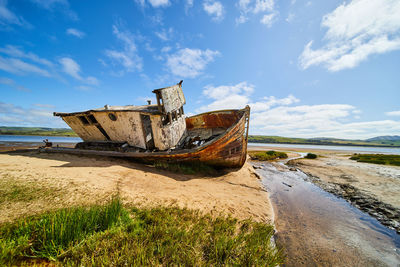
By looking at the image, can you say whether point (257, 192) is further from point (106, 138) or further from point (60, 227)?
point (106, 138)

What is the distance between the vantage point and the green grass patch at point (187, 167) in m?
8.07

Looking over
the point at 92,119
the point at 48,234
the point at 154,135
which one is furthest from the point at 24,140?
the point at 48,234

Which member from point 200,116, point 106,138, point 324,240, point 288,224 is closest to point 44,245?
point 288,224

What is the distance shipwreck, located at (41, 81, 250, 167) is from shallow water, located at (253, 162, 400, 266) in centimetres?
383

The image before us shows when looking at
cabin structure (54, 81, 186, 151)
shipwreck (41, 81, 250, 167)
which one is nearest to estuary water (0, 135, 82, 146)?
cabin structure (54, 81, 186, 151)

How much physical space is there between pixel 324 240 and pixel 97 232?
549 centimetres

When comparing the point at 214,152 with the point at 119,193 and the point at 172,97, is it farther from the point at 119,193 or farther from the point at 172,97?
the point at 119,193

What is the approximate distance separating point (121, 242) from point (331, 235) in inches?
215

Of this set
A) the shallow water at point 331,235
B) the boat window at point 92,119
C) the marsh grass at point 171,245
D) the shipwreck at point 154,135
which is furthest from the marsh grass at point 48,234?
the boat window at point 92,119

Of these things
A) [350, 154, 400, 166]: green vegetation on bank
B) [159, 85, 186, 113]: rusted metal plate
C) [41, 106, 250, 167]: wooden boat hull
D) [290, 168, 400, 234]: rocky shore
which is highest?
[159, 85, 186, 113]: rusted metal plate

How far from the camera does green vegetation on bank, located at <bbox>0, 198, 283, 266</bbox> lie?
194cm

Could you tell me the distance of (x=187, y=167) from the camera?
8320 millimetres

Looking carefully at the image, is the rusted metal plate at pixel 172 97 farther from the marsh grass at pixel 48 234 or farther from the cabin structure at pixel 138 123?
the marsh grass at pixel 48 234

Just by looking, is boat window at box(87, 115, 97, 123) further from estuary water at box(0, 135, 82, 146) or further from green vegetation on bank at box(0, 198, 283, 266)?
estuary water at box(0, 135, 82, 146)
